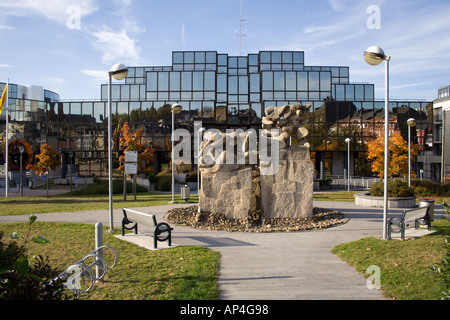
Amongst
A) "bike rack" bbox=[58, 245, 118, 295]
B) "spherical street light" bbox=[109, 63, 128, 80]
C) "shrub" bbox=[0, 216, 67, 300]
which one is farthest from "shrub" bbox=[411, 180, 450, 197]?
"shrub" bbox=[0, 216, 67, 300]

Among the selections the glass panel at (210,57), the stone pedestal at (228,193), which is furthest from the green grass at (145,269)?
the glass panel at (210,57)

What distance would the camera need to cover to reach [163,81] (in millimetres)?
42906

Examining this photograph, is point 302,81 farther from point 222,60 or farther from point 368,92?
point 222,60

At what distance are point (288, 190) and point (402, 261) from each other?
199 inches

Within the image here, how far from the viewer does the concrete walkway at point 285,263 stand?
5.38m

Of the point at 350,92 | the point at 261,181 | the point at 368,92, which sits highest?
the point at 368,92

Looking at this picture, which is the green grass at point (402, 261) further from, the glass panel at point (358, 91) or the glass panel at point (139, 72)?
the glass panel at point (139, 72)

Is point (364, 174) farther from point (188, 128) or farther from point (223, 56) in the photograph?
point (223, 56)

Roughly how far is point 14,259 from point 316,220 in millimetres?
9961

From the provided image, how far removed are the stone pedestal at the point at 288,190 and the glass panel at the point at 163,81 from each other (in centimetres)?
3376

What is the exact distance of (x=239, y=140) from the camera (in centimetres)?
1207

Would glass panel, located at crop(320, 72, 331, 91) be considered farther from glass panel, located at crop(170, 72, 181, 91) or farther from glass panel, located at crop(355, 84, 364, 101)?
glass panel, located at crop(170, 72, 181, 91)

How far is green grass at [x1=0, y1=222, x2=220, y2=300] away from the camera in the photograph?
5.24 m

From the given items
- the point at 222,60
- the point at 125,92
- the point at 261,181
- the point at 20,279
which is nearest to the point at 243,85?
the point at 222,60
